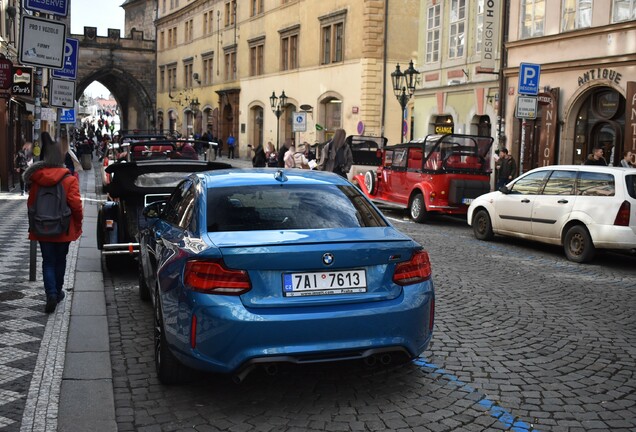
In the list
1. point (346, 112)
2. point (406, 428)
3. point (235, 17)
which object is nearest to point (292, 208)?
point (406, 428)

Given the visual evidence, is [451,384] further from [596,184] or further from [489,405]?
[596,184]

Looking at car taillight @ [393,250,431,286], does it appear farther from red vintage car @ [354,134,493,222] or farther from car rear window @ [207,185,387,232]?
red vintage car @ [354,134,493,222]

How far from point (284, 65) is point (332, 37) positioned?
21.9 ft

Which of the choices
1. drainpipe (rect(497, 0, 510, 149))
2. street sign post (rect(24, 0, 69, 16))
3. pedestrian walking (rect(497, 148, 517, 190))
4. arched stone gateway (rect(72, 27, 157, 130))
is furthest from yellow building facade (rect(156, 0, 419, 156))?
street sign post (rect(24, 0, 69, 16))

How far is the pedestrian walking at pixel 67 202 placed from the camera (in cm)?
704

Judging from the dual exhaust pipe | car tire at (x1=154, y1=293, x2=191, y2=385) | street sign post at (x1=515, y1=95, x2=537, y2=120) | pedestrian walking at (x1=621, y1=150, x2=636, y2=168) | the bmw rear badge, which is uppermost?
street sign post at (x1=515, y1=95, x2=537, y2=120)

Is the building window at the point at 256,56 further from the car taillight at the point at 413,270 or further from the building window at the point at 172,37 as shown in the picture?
the car taillight at the point at 413,270

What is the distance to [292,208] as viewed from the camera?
513 centimetres

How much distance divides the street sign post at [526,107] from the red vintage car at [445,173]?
101cm

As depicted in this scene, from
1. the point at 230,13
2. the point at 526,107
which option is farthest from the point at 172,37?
the point at 526,107

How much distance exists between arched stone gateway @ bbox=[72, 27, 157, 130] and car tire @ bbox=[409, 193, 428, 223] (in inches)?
2238

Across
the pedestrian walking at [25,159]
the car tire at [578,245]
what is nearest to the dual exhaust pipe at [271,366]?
the car tire at [578,245]

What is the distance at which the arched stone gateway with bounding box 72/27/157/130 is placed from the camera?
69062 millimetres

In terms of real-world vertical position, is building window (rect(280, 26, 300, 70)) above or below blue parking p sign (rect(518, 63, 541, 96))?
above
